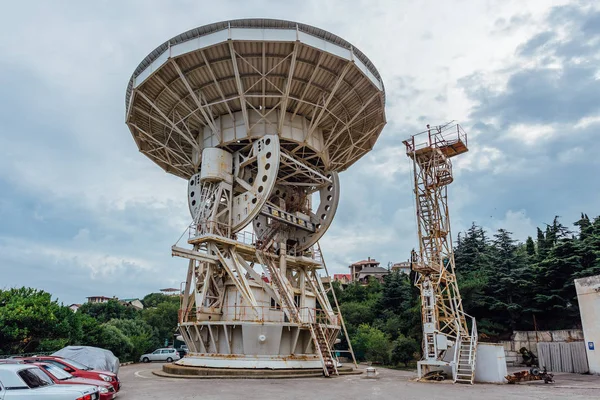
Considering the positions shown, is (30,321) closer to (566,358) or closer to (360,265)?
(566,358)

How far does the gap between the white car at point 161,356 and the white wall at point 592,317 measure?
99.8 ft

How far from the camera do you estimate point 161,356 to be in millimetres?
37469

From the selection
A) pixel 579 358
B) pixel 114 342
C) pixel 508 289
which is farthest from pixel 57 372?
pixel 508 289

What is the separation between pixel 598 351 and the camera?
20.8 meters

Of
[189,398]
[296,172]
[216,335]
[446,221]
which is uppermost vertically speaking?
[296,172]

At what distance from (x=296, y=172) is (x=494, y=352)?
1345 centimetres

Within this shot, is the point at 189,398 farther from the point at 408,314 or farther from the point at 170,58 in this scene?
the point at 408,314

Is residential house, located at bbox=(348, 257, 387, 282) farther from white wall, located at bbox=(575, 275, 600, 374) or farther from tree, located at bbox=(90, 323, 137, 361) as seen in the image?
white wall, located at bbox=(575, 275, 600, 374)

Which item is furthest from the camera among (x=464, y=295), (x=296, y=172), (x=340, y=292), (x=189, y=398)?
(x=340, y=292)

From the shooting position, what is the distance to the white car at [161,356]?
121 feet

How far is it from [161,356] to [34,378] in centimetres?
3093

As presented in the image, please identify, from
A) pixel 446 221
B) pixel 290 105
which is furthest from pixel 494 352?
pixel 290 105

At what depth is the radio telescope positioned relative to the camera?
20.3 m

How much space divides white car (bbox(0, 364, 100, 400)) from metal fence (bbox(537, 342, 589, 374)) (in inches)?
919
